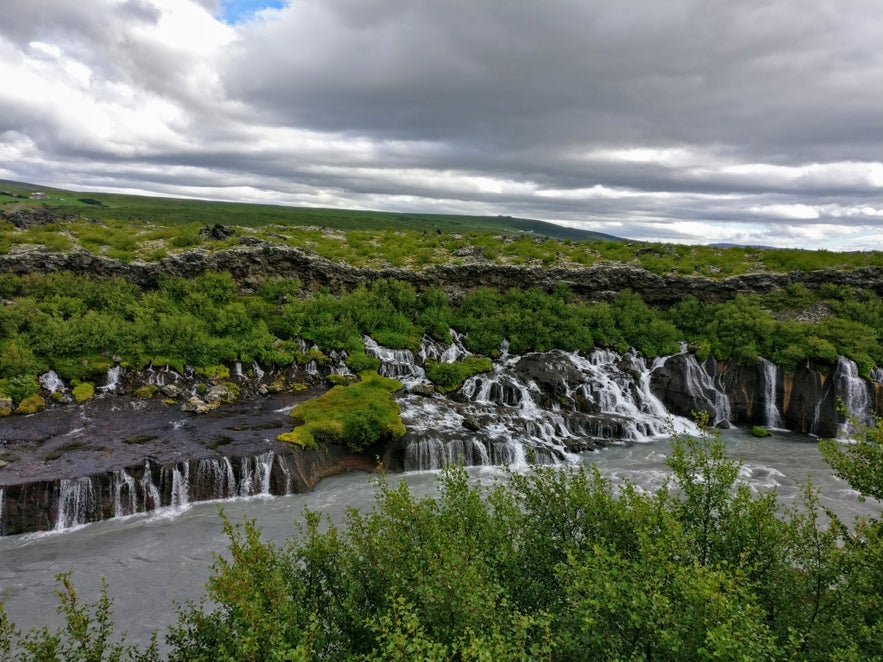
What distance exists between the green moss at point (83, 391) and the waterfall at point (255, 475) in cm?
1489

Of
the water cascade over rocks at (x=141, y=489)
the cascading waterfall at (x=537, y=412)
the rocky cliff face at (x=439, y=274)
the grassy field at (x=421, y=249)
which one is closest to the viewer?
the water cascade over rocks at (x=141, y=489)

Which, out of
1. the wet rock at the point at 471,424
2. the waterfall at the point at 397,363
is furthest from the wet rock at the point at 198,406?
the wet rock at the point at 471,424

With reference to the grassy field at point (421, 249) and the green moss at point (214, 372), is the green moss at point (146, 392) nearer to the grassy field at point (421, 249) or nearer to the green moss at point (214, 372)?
the green moss at point (214, 372)

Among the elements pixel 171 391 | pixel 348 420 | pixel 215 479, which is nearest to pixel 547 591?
pixel 215 479

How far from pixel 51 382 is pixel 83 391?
241cm

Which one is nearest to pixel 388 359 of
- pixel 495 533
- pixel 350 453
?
pixel 350 453

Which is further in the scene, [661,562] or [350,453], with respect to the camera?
[350,453]

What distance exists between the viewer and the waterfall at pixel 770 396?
39656mm

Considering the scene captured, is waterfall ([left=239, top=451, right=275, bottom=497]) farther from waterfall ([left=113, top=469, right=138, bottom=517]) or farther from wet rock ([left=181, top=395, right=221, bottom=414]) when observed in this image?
wet rock ([left=181, top=395, right=221, bottom=414])

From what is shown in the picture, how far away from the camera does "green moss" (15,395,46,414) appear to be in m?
30.7

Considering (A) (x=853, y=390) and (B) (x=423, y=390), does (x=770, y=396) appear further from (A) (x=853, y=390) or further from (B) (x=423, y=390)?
(B) (x=423, y=390)

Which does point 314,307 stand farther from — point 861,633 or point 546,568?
point 861,633

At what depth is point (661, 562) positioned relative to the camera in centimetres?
966

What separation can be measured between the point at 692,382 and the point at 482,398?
61.1 ft
